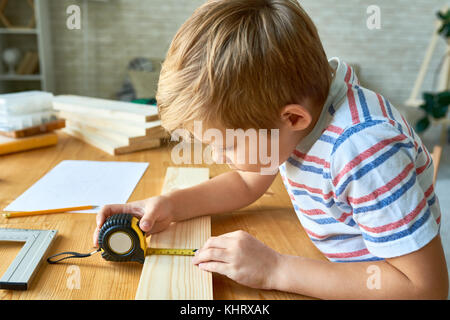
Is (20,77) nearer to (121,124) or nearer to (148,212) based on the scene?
(121,124)

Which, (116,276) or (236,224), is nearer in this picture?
(116,276)

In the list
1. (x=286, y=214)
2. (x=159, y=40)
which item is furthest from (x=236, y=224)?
(x=159, y=40)

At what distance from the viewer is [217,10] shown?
0.60m

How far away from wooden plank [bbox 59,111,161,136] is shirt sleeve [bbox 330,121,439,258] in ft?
2.50

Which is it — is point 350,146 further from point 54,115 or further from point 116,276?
point 54,115

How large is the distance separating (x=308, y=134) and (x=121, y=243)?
1.11ft

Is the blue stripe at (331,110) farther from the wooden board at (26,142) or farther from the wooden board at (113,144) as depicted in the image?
the wooden board at (26,142)

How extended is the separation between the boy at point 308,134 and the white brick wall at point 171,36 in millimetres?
3461

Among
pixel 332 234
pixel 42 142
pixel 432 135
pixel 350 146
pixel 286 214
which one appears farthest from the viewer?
pixel 432 135

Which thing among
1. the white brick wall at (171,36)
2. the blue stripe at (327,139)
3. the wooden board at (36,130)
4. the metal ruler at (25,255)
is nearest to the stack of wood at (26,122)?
the wooden board at (36,130)

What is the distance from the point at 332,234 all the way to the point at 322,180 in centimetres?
10

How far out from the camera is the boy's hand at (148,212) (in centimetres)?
69

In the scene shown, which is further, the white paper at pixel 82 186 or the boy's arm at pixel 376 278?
the white paper at pixel 82 186

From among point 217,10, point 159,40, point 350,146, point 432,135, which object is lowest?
point 432,135
